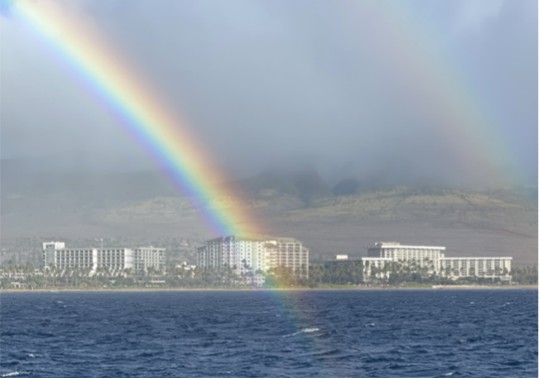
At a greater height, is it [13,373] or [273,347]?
[273,347]

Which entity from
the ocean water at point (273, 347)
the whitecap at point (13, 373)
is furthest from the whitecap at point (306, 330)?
the whitecap at point (13, 373)

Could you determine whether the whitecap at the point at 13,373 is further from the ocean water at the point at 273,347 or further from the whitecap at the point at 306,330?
the whitecap at the point at 306,330

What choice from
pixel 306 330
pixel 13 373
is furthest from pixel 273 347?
pixel 306 330

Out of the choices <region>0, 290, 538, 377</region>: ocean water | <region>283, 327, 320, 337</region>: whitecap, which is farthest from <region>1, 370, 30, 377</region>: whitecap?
<region>283, 327, 320, 337</region>: whitecap

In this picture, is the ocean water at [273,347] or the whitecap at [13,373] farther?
the ocean water at [273,347]

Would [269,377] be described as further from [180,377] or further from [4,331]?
[4,331]

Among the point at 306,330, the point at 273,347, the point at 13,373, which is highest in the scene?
the point at 273,347

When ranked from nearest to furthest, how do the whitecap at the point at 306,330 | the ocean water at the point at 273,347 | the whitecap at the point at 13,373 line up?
the whitecap at the point at 13,373 < the ocean water at the point at 273,347 < the whitecap at the point at 306,330

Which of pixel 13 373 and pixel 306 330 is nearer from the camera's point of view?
pixel 13 373

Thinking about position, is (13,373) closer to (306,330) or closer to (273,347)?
(273,347)

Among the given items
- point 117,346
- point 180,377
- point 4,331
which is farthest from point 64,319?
point 180,377

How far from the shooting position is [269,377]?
57.2 m

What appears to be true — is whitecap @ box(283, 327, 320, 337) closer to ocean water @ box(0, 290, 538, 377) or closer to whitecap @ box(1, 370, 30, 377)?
ocean water @ box(0, 290, 538, 377)

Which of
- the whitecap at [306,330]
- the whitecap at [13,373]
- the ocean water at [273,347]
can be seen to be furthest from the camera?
the whitecap at [306,330]
